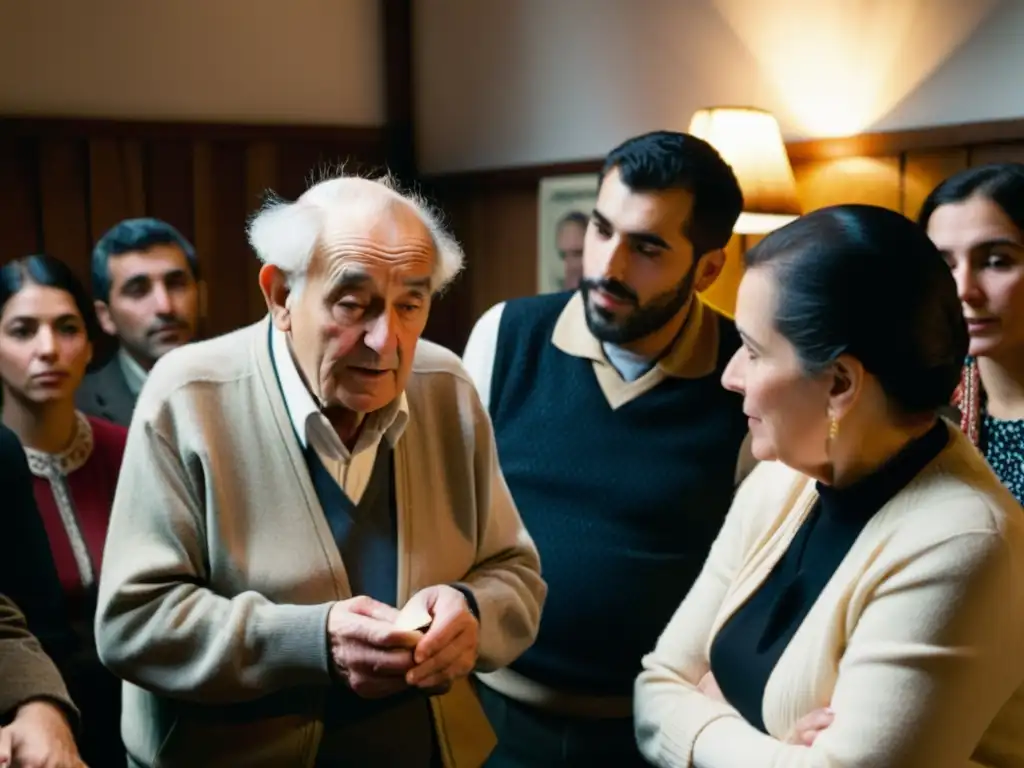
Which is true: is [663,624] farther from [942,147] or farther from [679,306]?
[942,147]

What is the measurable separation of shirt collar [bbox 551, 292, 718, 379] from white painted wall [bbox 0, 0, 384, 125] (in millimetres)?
2424

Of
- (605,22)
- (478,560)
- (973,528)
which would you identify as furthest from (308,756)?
(605,22)

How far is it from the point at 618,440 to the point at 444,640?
0.67 meters

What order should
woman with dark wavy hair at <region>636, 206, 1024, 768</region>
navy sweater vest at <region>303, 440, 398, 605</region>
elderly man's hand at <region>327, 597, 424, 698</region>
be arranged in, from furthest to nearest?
navy sweater vest at <region>303, 440, 398, 605</region> < elderly man's hand at <region>327, 597, 424, 698</region> < woman with dark wavy hair at <region>636, 206, 1024, 768</region>

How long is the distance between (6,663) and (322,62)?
313 centimetres

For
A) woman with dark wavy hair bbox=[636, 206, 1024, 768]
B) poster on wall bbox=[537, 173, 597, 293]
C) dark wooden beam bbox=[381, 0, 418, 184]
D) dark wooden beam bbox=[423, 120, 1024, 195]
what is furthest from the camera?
dark wooden beam bbox=[381, 0, 418, 184]

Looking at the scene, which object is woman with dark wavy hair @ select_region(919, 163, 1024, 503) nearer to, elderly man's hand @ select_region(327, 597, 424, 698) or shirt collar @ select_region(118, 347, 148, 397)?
elderly man's hand @ select_region(327, 597, 424, 698)

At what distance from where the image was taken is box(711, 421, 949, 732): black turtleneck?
3.82ft

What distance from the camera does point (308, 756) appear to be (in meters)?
1.29

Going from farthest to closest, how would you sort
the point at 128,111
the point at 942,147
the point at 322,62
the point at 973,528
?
the point at 322,62, the point at 128,111, the point at 942,147, the point at 973,528

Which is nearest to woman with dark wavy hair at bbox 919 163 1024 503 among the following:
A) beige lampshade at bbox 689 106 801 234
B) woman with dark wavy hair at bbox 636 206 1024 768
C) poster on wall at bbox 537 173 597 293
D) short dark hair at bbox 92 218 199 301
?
woman with dark wavy hair at bbox 636 206 1024 768

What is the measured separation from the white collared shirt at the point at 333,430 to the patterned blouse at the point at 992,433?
94 centimetres

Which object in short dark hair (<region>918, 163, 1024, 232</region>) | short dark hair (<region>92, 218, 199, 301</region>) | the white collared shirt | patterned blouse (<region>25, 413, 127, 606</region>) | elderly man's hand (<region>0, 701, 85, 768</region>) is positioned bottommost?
elderly man's hand (<region>0, 701, 85, 768</region>)

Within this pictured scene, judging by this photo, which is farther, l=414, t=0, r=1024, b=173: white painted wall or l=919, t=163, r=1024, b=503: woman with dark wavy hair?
l=414, t=0, r=1024, b=173: white painted wall
